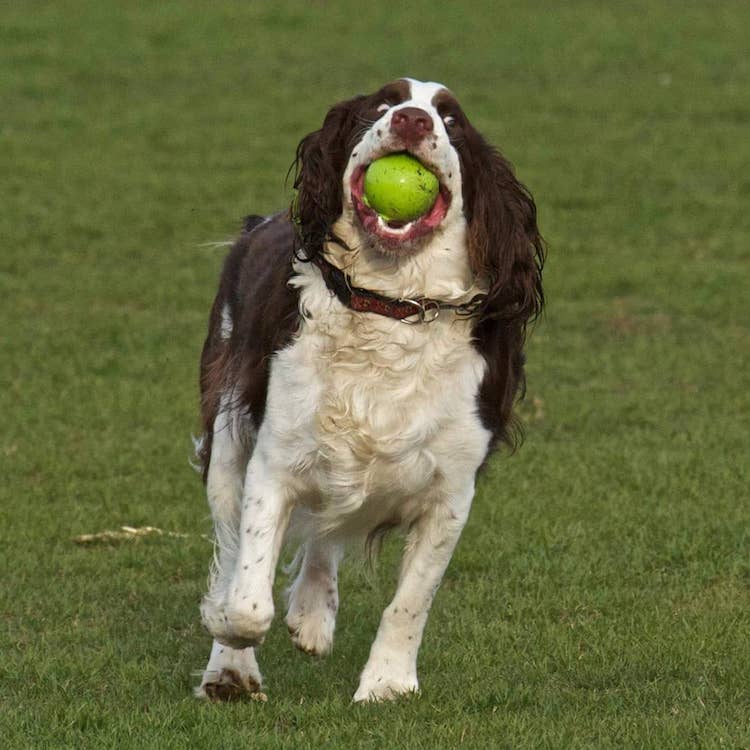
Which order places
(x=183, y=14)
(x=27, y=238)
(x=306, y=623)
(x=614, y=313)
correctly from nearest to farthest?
(x=306, y=623)
(x=614, y=313)
(x=27, y=238)
(x=183, y=14)

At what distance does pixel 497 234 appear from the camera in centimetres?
545

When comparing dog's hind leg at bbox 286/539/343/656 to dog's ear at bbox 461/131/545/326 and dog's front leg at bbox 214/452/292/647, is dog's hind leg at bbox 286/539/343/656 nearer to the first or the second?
dog's front leg at bbox 214/452/292/647

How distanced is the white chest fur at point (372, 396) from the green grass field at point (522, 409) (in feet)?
2.41

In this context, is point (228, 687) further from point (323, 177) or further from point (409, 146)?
point (409, 146)

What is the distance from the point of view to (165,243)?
50.7 feet

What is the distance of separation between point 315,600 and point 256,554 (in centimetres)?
73

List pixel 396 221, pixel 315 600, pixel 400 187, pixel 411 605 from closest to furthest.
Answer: pixel 400 187 < pixel 396 221 < pixel 411 605 < pixel 315 600

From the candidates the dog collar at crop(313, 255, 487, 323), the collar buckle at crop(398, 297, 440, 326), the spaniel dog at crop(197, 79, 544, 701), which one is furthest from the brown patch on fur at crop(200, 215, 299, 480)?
the collar buckle at crop(398, 297, 440, 326)

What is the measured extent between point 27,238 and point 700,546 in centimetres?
894

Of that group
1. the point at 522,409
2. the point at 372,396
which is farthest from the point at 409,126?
the point at 522,409

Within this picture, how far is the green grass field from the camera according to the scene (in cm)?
573

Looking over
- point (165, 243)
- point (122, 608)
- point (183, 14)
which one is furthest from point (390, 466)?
point (183, 14)

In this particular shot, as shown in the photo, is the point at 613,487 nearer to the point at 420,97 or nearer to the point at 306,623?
the point at 306,623

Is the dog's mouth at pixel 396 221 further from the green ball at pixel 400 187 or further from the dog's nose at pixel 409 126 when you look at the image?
the dog's nose at pixel 409 126
